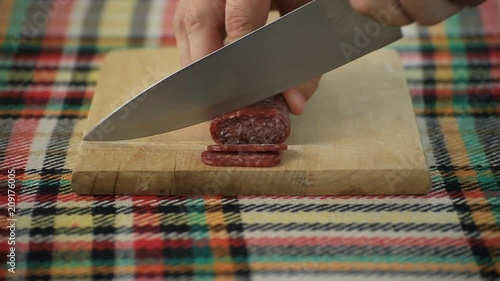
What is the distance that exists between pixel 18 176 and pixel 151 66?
56 centimetres

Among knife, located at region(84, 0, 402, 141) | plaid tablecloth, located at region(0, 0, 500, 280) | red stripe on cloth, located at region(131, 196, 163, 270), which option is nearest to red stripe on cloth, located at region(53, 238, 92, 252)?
plaid tablecloth, located at region(0, 0, 500, 280)

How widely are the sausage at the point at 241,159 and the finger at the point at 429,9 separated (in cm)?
47

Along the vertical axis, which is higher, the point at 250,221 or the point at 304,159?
the point at 304,159

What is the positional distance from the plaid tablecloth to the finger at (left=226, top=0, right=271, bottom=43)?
0.42 m

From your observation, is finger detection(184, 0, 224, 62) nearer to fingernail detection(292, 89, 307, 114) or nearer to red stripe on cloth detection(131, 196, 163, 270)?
fingernail detection(292, 89, 307, 114)

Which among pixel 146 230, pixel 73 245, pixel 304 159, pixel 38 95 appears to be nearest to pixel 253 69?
pixel 304 159

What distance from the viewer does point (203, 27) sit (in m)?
1.99

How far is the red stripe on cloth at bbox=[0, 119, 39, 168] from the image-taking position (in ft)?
6.40

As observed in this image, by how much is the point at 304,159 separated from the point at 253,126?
0.49 ft

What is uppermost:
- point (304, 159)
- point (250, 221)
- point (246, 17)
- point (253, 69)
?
point (246, 17)

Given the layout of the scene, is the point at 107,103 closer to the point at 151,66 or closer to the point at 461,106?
the point at 151,66

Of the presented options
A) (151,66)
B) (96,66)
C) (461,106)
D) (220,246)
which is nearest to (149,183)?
(220,246)

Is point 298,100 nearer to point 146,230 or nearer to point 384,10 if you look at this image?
point 384,10

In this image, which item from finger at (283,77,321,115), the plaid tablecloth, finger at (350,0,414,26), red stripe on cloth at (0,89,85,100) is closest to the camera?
the plaid tablecloth
